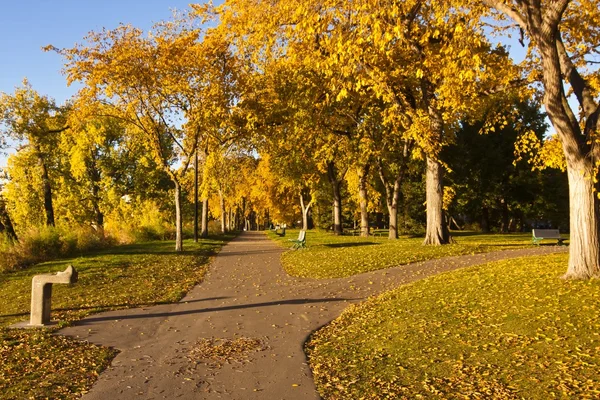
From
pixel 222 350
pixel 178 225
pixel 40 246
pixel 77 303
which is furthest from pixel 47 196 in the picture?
pixel 222 350

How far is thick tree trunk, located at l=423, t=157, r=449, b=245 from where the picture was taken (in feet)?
65.2

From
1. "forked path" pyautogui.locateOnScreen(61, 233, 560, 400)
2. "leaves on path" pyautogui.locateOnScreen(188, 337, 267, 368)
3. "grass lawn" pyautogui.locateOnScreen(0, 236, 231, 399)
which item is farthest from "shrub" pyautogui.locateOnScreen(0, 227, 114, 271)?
"leaves on path" pyautogui.locateOnScreen(188, 337, 267, 368)

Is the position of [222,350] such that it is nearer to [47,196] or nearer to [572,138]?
[572,138]

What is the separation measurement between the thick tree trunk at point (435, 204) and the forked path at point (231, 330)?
4.40 m

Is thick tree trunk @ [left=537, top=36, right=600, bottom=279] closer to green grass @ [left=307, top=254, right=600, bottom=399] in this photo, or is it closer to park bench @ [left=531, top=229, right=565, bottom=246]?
green grass @ [left=307, top=254, right=600, bottom=399]

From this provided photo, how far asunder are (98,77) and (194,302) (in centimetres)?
1237

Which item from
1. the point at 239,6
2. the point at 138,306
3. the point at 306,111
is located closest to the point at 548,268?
the point at 138,306

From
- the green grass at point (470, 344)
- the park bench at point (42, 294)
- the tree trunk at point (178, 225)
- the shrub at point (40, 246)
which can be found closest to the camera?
the green grass at point (470, 344)

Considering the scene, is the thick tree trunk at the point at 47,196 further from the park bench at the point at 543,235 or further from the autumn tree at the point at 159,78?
the park bench at the point at 543,235

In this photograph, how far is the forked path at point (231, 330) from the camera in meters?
5.69

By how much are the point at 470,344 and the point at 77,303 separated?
8091 millimetres

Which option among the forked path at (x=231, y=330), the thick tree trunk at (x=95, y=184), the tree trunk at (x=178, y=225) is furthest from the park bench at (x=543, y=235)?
the thick tree trunk at (x=95, y=184)

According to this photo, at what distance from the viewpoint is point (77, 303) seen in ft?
36.5

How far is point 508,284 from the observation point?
408 inches
